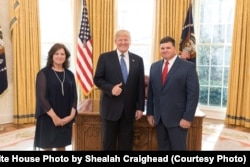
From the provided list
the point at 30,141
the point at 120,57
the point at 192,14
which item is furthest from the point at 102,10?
the point at 120,57

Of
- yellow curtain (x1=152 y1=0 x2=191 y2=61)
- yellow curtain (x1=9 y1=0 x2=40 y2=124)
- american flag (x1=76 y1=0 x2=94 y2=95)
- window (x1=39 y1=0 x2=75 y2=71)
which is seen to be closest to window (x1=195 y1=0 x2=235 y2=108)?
yellow curtain (x1=152 y1=0 x2=191 y2=61)

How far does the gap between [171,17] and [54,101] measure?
3892 millimetres

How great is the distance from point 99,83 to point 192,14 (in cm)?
385

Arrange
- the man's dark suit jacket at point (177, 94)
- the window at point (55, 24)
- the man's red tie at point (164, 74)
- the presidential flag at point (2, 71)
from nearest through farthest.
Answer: the man's dark suit jacket at point (177, 94), the man's red tie at point (164, 74), the presidential flag at point (2, 71), the window at point (55, 24)

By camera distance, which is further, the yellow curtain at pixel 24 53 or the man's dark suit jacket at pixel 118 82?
the yellow curtain at pixel 24 53

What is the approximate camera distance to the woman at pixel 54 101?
266cm

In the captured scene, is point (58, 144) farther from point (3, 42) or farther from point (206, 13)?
point (206, 13)

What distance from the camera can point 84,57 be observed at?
5.76 metres

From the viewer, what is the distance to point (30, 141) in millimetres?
4578

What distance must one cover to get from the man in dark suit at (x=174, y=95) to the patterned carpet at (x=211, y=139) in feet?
5.73

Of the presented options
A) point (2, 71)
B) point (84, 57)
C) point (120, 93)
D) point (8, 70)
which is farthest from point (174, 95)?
point (8, 70)

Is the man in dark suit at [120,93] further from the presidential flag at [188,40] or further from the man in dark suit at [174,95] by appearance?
the presidential flag at [188,40]

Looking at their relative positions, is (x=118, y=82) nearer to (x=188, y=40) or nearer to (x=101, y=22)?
(x=188, y=40)

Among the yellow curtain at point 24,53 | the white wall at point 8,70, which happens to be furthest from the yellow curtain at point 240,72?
the white wall at point 8,70
